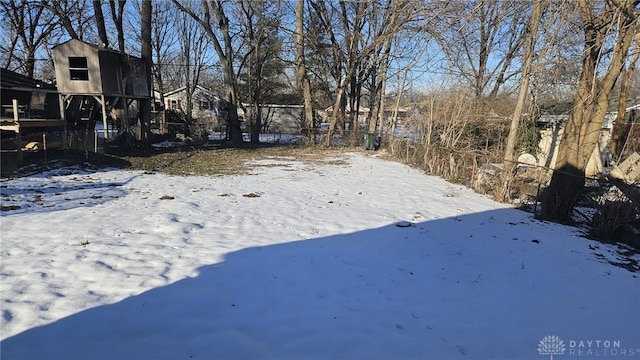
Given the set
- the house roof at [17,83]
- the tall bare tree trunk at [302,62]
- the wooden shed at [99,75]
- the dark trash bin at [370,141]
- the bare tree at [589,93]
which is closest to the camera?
the bare tree at [589,93]

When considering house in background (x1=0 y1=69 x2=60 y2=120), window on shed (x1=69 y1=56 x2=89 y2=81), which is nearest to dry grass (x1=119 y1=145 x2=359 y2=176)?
window on shed (x1=69 y1=56 x2=89 y2=81)

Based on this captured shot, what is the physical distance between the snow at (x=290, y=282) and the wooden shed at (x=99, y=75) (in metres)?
9.84

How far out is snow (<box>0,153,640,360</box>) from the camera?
10.6 feet

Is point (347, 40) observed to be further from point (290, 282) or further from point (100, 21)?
point (290, 282)

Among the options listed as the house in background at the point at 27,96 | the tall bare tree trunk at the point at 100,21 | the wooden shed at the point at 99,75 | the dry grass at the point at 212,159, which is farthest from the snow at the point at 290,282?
the house in background at the point at 27,96

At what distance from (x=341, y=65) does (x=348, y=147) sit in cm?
779

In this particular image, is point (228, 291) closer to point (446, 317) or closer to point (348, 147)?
point (446, 317)

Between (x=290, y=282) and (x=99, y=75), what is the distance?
16430 millimetres

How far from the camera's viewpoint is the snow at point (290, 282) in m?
3.23

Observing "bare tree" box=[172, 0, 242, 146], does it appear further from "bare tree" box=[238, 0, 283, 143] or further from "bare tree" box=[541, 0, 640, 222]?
"bare tree" box=[541, 0, 640, 222]

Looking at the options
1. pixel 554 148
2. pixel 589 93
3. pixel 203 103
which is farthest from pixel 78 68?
pixel 203 103

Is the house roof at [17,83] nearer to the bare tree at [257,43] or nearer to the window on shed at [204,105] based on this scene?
the bare tree at [257,43]

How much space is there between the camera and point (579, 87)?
8.16m

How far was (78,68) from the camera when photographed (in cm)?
1673
